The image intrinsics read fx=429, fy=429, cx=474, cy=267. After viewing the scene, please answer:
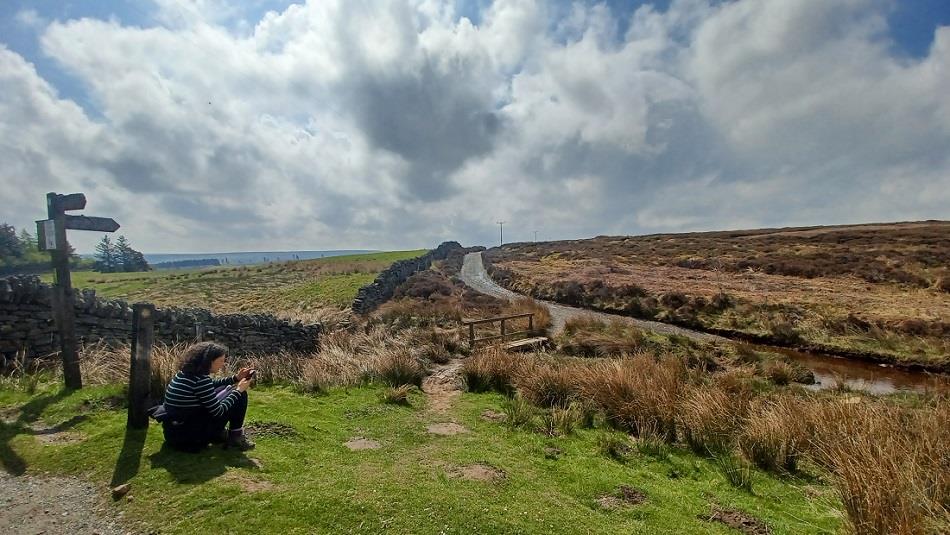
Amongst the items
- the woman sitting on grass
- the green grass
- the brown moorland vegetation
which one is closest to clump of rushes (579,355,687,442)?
the brown moorland vegetation

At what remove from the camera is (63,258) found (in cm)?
789

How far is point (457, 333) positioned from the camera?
16.1 metres

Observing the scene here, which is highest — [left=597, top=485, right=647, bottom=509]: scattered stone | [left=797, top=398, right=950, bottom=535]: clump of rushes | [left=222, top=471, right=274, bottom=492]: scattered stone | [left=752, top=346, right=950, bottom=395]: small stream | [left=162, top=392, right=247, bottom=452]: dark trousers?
[left=162, top=392, right=247, bottom=452]: dark trousers

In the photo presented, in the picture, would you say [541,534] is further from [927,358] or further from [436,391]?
[927,358]

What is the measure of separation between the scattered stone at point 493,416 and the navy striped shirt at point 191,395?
434 centimetres

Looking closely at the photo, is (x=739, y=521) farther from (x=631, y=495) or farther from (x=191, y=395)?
(x=191, y=395)

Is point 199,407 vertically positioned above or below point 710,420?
above

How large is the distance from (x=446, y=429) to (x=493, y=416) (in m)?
1.21

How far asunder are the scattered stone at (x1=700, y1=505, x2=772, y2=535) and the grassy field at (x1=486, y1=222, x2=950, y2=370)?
16560 mm

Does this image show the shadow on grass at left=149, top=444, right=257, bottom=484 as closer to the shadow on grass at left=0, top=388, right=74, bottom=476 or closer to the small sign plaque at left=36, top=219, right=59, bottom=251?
the shadow on grass at left=0, top=388, right=74, bottom=476

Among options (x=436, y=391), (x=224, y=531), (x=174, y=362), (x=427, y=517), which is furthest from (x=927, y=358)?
(x=174, y=362)

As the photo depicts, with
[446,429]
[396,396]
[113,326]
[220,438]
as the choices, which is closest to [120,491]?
[220,438]

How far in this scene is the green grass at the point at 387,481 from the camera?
378 centimetres

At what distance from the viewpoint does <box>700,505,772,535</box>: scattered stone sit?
4176mm
